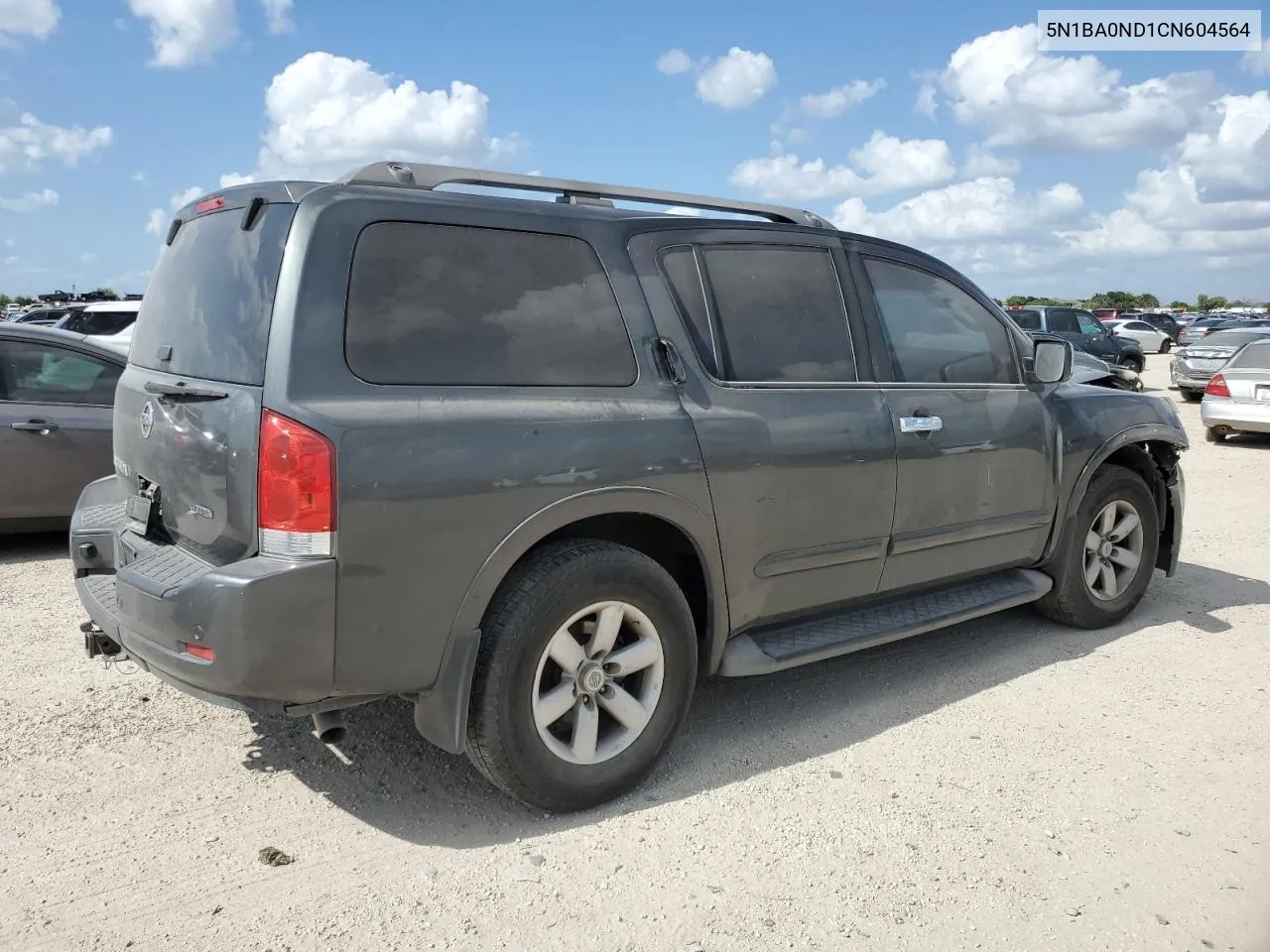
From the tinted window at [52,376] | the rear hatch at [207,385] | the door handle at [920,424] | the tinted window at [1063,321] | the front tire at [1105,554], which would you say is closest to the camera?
the rear hatch at [207,385]

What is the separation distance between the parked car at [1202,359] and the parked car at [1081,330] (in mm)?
3109

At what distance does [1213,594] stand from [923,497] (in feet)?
9.72

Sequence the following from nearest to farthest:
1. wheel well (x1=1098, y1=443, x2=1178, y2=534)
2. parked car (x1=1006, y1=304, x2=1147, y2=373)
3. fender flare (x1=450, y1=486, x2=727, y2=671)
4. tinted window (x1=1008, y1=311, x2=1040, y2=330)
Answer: fender flare (x1=450, y1=486, x2=727, y2=671)
wheel well (x1=1098, y1=443, x2=1178, y2=534)
parked car (x1=1006, y1=304, x2=1147, y2=373)
tinted window (x1=1008, y1=311, x2=1040, y2=330)

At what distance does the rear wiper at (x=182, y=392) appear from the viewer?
2949 mm

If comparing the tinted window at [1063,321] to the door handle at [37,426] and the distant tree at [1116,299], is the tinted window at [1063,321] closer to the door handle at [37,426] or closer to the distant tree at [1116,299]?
the door handle at [37,426]

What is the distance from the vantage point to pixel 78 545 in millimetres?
3654

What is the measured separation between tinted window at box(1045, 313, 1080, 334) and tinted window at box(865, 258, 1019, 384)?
20.1m

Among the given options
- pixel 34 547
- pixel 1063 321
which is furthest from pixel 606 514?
pixel 1063 321

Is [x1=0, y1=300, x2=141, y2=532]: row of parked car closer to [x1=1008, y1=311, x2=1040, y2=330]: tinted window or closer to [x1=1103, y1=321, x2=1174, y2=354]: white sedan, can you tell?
[x1=1008, y1=311, x2=1040, y2=330]: tinted window

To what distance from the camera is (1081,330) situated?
23.2m

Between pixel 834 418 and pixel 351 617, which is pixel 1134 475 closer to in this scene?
pixel 834 418

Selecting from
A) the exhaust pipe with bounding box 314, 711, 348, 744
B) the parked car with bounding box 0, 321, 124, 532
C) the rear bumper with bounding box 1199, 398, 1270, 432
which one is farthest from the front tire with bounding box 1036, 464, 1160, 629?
the rear bumper with bounding box 1199, 398, 1270, 432

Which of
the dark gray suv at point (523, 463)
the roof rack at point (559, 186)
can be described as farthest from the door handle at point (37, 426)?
the roof rack at point (559, 186)

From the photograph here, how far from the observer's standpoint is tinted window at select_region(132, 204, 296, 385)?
293cm
